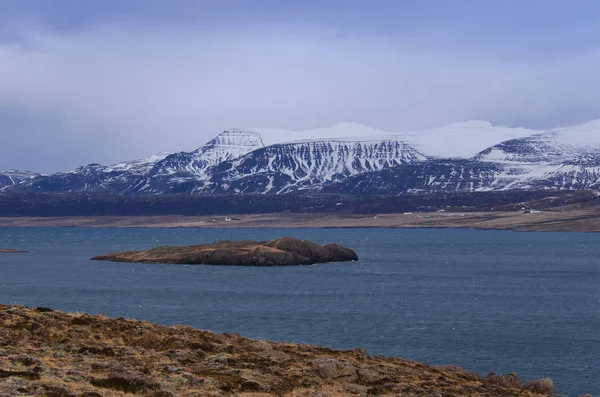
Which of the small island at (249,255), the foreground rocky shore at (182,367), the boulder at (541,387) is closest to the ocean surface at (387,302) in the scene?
the small island at (249,255)

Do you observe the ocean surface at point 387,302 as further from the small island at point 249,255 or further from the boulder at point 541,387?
the boulder at point 541,387

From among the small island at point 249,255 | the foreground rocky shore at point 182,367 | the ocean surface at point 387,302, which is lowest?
the ocean surface at point 387,302

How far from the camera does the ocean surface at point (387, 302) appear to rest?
50.7m

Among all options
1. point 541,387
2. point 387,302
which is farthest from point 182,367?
point 387,302

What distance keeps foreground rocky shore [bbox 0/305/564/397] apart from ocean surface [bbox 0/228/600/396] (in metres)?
12.3

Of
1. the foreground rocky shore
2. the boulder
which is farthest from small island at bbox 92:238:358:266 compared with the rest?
the boulder

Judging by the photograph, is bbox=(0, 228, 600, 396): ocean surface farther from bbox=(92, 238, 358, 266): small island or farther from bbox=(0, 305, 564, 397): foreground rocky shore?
bbox=(0, 305, 564, 397): foreground rocky shore

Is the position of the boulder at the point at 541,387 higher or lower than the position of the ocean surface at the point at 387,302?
higher

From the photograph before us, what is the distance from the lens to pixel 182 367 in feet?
95.7

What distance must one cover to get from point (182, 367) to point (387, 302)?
47.9 m

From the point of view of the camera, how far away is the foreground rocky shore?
82.6ft

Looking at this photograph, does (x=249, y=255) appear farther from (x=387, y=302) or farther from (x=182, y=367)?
(x=182, y=367)

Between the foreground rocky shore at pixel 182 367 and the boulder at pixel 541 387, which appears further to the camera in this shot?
the boulder at pixel 541 387

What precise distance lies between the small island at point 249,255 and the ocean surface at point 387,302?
13.6 feet
